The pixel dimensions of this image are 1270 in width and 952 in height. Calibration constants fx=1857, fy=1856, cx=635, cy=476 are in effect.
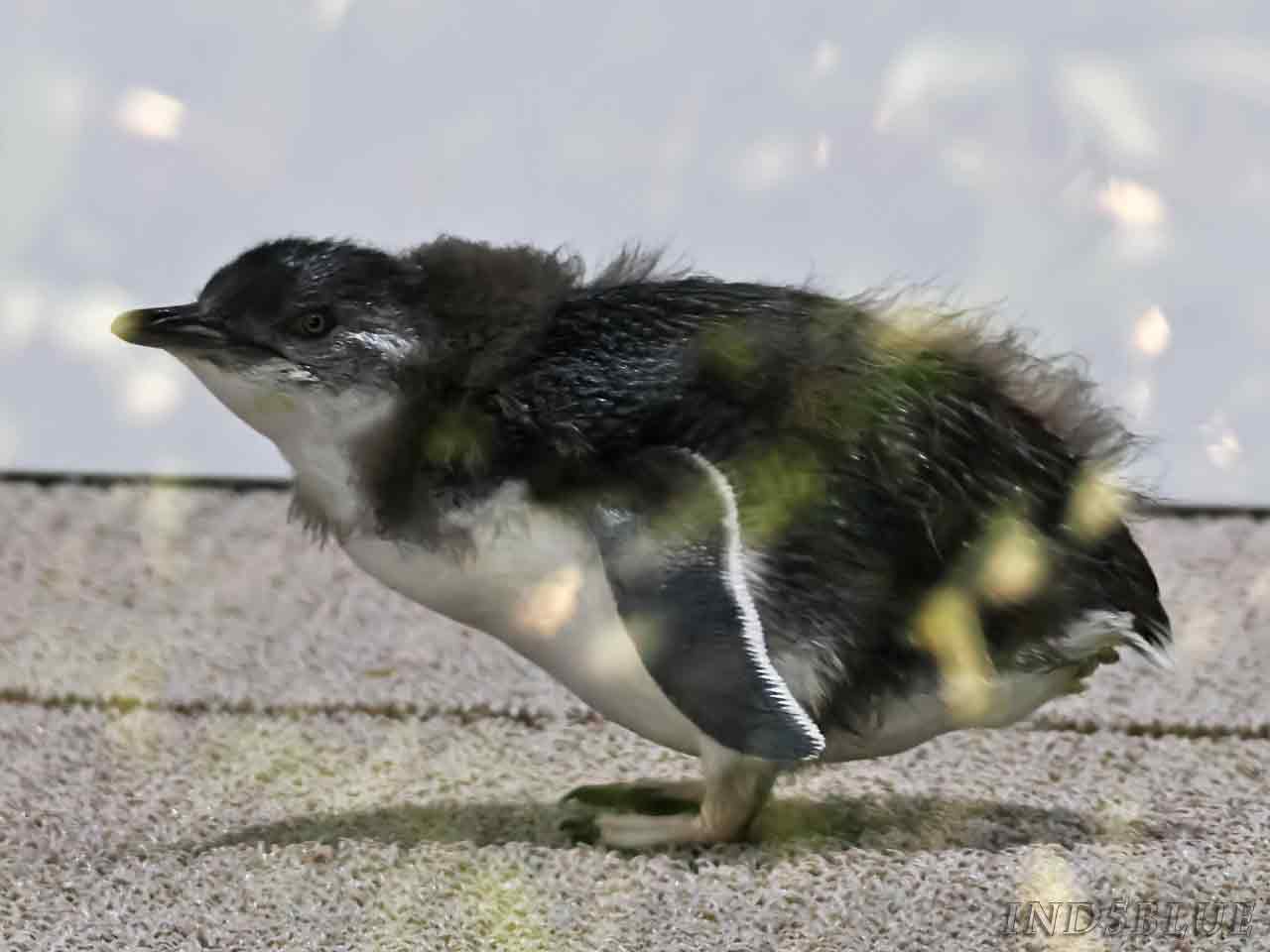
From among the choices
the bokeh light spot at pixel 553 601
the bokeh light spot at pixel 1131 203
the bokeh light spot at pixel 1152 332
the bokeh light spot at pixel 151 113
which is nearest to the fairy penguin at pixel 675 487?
the bokeh light spot at pixel 553 601

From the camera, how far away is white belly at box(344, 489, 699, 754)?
835 mm

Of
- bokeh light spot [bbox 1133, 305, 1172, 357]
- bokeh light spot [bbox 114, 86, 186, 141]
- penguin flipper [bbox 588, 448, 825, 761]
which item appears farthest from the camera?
bokeh light spot [bbox 114, 86, 186, 141]

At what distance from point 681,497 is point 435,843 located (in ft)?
0.73

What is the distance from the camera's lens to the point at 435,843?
0.90m

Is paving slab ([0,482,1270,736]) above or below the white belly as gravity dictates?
below

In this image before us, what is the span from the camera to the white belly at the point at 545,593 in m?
0.83

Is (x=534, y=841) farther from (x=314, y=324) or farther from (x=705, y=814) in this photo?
(x=314, y=324)

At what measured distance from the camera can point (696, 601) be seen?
31.5 inches

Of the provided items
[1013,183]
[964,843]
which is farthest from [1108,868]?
[1013,183]

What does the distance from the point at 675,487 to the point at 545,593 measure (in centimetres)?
8

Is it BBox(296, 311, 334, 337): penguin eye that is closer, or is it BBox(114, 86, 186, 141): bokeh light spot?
BBox(296, 311, 334, 337): penguin eye

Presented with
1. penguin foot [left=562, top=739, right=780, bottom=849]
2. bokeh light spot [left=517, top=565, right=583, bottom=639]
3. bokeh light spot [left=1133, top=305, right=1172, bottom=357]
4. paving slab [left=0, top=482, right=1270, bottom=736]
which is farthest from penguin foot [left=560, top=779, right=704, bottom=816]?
bokeh light spot [left=1133, top=305, right=1172, bottom=357]

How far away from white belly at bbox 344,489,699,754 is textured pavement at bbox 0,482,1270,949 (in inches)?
3.3

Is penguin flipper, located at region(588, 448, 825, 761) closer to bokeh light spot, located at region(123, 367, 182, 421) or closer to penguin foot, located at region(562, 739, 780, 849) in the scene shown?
penguin foot, located at region(562, 739, 780, 849)
